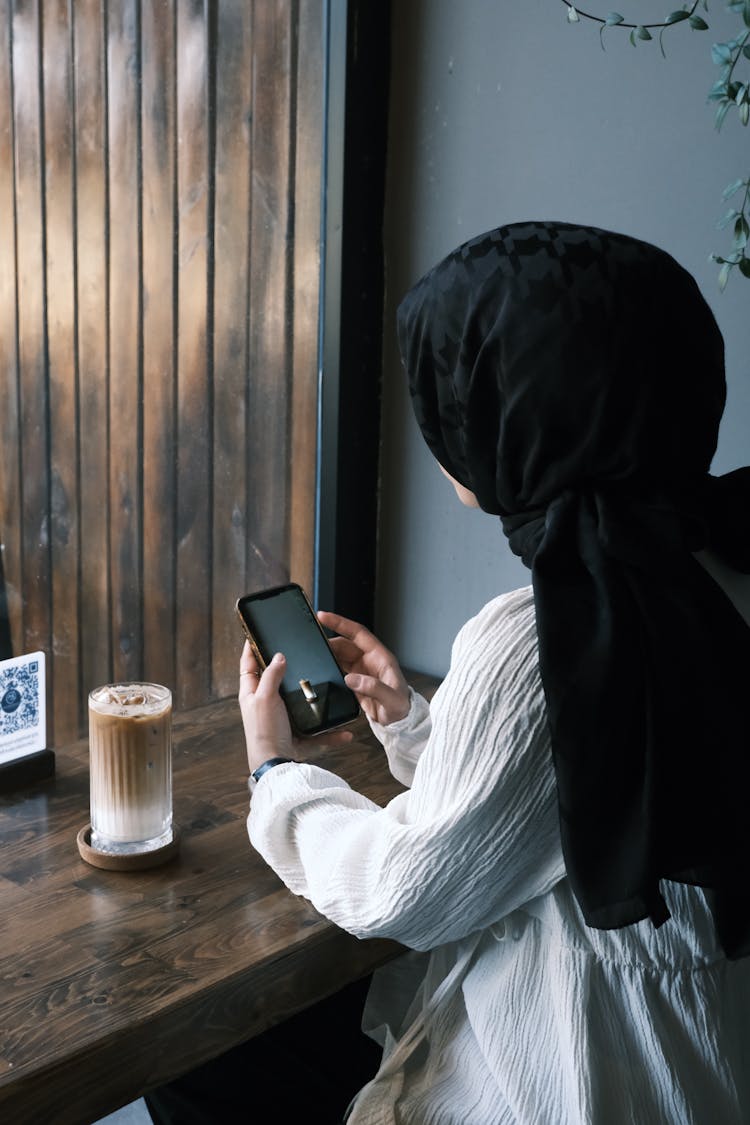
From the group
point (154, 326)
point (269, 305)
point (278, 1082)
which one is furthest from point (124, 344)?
point (278, 1082)

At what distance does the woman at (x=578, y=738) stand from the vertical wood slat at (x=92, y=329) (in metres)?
1.37

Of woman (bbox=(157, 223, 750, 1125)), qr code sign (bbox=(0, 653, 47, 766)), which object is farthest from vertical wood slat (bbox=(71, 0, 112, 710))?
woman (bbox=(157, 223, 750, 1125))

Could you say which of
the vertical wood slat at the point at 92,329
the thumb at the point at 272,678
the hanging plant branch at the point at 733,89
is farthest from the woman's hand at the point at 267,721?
the vertical wood slat at the point at 92,329

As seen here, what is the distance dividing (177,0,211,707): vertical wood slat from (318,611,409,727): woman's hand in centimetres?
76

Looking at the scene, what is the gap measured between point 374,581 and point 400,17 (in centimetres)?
92

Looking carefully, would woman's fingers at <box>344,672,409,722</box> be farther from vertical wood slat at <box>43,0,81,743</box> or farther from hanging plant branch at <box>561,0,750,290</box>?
vertical wood slat at <box>43,0,81,743</box>

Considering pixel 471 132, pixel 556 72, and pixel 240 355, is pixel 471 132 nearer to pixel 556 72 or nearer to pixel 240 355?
pixel 556 72

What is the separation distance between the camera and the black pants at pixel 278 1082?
130 cm

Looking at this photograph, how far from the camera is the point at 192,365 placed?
6.88 feet

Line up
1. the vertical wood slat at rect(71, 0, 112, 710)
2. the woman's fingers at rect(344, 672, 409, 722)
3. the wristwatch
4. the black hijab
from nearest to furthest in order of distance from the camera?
the black hijab → the wristwatch → the woman's fingers at rect(344, 672, 409, 722) → the vertical wood slat at rect(71, 0, 112, 710)

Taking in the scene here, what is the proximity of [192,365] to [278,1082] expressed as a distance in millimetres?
1247

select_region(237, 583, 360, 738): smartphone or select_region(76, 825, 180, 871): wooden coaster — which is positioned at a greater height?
select_region(237, 583, 360, 738): smartphone

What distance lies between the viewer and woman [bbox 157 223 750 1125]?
2.84ft

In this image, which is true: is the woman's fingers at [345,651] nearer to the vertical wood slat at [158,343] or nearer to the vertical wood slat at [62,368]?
the vertical wood slat at [158,343]
